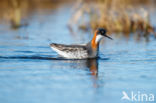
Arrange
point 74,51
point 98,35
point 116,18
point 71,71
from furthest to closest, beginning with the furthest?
point 116,18, point 98,35, point 74,51, point 71,71

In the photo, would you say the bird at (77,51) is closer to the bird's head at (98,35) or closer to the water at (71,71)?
the bird's head at (98,35)

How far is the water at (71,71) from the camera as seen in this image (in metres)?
8.64

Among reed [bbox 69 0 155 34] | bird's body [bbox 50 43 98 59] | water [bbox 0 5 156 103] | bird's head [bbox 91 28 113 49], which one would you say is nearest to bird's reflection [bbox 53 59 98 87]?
water [bbox 0 5 156 103]

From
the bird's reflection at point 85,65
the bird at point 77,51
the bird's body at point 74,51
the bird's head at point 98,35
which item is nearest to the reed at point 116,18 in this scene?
the bird's head at point 98,35

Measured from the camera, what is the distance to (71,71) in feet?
35.9

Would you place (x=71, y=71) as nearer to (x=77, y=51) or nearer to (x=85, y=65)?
(x=85, y=65)

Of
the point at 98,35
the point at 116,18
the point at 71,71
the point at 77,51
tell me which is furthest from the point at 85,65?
the point at 116,18

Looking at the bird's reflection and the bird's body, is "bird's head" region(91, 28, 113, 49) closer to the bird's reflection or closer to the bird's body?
the bird's body

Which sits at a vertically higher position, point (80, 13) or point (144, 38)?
point (80, 13)

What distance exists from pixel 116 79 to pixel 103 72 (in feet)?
3.18

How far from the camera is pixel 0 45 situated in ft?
50.0

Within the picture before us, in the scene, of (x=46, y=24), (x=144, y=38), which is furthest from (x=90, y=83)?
(x=46, y=24)

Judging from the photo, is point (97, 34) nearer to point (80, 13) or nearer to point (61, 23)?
point (80, 13)

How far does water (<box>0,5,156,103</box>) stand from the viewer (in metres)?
8.64
